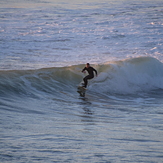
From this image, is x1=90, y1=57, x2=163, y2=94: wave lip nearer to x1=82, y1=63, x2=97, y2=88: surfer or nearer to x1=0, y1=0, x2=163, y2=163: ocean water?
x1=0, y1=0, x2=163, y2=163: ocean water

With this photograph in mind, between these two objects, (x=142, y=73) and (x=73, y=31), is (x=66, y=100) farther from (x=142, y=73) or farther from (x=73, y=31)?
(x=73, y=31)

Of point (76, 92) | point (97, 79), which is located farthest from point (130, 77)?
point (76, 92)

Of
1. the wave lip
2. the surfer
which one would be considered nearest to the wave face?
the wave lip

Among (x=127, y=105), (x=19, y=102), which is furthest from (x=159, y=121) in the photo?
(x=19, y=102)

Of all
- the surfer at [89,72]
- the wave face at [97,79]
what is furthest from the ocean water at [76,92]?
the surfer at [89,72]

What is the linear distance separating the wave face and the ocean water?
0.04 metres

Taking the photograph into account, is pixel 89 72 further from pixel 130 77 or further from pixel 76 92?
pixel 130 77

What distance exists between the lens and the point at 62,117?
8094mm

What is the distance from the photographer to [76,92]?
1320 cm

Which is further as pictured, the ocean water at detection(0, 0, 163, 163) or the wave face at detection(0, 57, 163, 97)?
the wave face at detection(0, 57, 163, 97)

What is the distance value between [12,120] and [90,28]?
24.6 metres

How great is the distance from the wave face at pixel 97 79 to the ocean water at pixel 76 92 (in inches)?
1.7

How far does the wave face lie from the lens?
12539 millimetres

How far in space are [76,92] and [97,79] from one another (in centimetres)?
181
